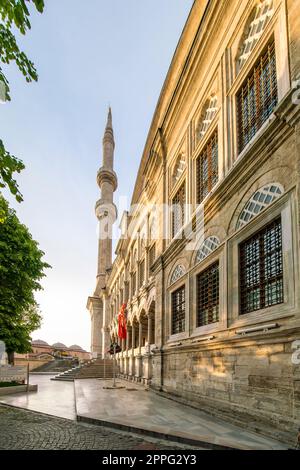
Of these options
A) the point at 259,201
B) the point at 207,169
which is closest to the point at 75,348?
the point at 207,169

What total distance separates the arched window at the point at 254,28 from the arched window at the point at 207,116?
6.25 ft

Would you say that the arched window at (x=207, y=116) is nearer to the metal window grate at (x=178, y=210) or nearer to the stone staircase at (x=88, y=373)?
the metal window grate at (x=178, y=210)

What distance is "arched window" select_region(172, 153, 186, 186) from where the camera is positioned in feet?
54.5

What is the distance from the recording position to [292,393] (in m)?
6.86

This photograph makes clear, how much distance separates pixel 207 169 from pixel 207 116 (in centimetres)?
211

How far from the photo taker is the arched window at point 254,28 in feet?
32.1

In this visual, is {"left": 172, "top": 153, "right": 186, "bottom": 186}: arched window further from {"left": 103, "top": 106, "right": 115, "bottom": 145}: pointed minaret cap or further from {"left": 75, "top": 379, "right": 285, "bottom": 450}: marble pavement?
{"left": 103, "top": 106, "right": 115, "bottom": 145}: pointed minaret cap

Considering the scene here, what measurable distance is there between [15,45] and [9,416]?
29.9 ft

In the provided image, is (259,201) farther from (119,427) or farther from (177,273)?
(177,273)

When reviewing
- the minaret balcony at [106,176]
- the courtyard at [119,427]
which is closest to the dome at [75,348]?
the minaret balcony at [106,176]
